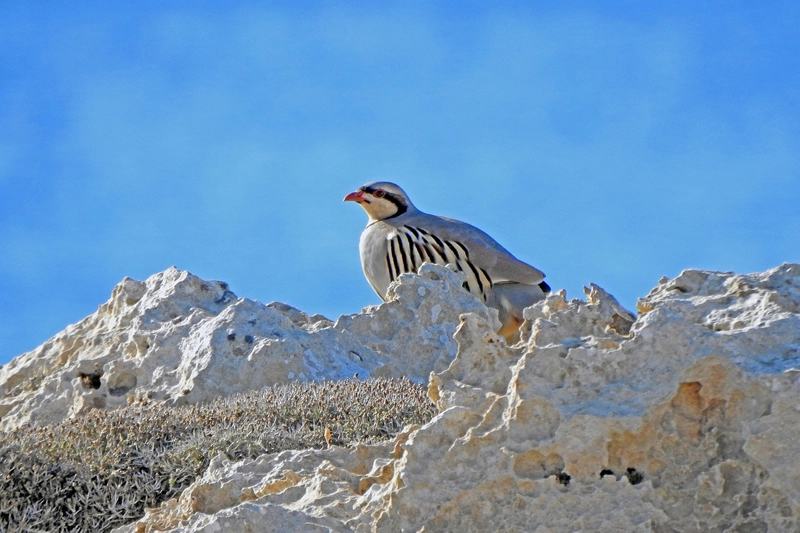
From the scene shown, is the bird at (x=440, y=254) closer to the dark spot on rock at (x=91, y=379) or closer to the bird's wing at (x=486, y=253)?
the bird's wing at (x=486, y=253)

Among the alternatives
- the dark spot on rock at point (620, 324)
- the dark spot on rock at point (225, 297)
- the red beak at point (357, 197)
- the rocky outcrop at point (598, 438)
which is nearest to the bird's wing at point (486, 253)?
the red beak at point (357, 197)

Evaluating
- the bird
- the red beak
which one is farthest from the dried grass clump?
the red beak

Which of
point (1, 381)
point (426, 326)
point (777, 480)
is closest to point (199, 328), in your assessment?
point (426, 326)

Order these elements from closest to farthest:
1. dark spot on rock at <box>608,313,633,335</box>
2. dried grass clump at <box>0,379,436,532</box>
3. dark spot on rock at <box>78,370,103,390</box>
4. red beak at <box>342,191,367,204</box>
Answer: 1. dark spot on rock at <box>608,313,633,335</box>
2. dried grass clump at <box>0,379,436,532</box>
3. dark spot on rock at <box>78,370,103,390</box>
4. red beak at <box>342,191,367,204</box>

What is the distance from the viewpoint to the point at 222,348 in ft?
29.6

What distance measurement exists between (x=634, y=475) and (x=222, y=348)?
18.8ft

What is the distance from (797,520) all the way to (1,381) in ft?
29.7

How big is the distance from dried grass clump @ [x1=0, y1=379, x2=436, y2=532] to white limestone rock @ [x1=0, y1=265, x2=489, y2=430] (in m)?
1.59

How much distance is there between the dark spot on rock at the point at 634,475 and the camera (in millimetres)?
3752

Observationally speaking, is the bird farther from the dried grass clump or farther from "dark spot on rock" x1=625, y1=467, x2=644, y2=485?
"dark spot on rock" x1=625, y1=467, x2=644, y2=485

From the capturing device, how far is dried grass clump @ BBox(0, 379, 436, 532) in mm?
5797

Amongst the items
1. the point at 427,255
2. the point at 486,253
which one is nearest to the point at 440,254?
the point at 427,255

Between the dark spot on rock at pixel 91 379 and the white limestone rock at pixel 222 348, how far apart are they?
0.01 meters

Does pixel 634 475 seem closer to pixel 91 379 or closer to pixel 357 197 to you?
pixel 91 379
